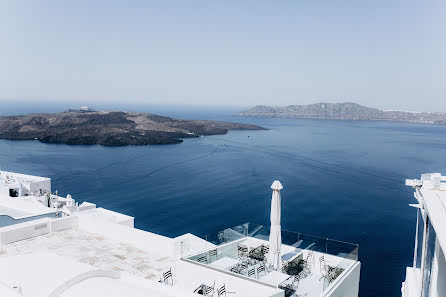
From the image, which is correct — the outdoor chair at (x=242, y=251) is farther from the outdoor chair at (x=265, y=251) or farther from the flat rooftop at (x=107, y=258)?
the flat rooftop at (x=107, y=258)

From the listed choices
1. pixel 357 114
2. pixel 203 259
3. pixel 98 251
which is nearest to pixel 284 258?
pixel 203 259

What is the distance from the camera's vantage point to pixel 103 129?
3273 inches

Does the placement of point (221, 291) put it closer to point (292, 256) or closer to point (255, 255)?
point (255, 255)

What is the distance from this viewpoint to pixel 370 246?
80.7ft

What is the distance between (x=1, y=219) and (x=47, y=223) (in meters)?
2.89

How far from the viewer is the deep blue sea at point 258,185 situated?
88.1ft

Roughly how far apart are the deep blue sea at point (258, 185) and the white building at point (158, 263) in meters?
11.9

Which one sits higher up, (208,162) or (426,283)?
(426,283)

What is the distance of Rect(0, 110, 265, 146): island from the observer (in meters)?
74.2

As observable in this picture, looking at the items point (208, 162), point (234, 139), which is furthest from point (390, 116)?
point (208, 162)

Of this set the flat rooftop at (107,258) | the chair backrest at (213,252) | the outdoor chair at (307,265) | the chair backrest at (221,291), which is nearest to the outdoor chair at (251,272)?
the flat rooftop at (107,258)

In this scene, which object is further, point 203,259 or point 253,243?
point 253,243

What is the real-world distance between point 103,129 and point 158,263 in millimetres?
78247

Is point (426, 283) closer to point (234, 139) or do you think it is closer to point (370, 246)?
point (370, 246)
